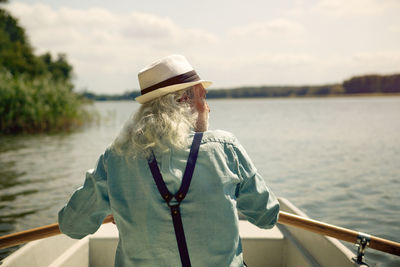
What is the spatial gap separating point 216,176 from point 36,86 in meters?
17.0

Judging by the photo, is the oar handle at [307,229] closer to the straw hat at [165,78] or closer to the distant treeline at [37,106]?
the straw hat at [165,78]

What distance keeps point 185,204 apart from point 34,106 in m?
16.2

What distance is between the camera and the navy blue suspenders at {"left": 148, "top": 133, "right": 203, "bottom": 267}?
1.12 meters

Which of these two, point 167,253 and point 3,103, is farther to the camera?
point 3,103

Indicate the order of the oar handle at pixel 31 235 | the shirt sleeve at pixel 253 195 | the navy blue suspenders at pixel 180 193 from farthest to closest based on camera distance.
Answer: the oar handle at pixel 31 235
the shirt sleeve at pixel 253 195
the navy blue suspenders at pixel 180 193

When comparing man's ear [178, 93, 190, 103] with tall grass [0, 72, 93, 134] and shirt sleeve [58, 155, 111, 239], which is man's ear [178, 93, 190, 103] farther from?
tall grass [0, 72, 93, 134]

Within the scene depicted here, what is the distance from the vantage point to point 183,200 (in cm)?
112

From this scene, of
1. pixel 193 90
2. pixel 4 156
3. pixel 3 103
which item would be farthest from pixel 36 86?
pixel 193 90

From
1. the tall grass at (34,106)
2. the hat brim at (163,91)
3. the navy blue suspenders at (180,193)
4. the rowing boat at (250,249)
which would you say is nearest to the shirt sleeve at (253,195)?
the navy blue suspenders at (180,193)

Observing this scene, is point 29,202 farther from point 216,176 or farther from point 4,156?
point 216,176

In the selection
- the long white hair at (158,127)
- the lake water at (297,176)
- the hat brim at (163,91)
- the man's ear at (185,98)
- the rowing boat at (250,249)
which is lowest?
the lake water at (297,176)

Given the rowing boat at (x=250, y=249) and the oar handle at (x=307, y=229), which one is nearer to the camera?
the oar handle at (x=307, y=229)

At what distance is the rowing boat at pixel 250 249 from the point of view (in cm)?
238

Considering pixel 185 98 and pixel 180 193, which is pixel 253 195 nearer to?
pixel 180 193
